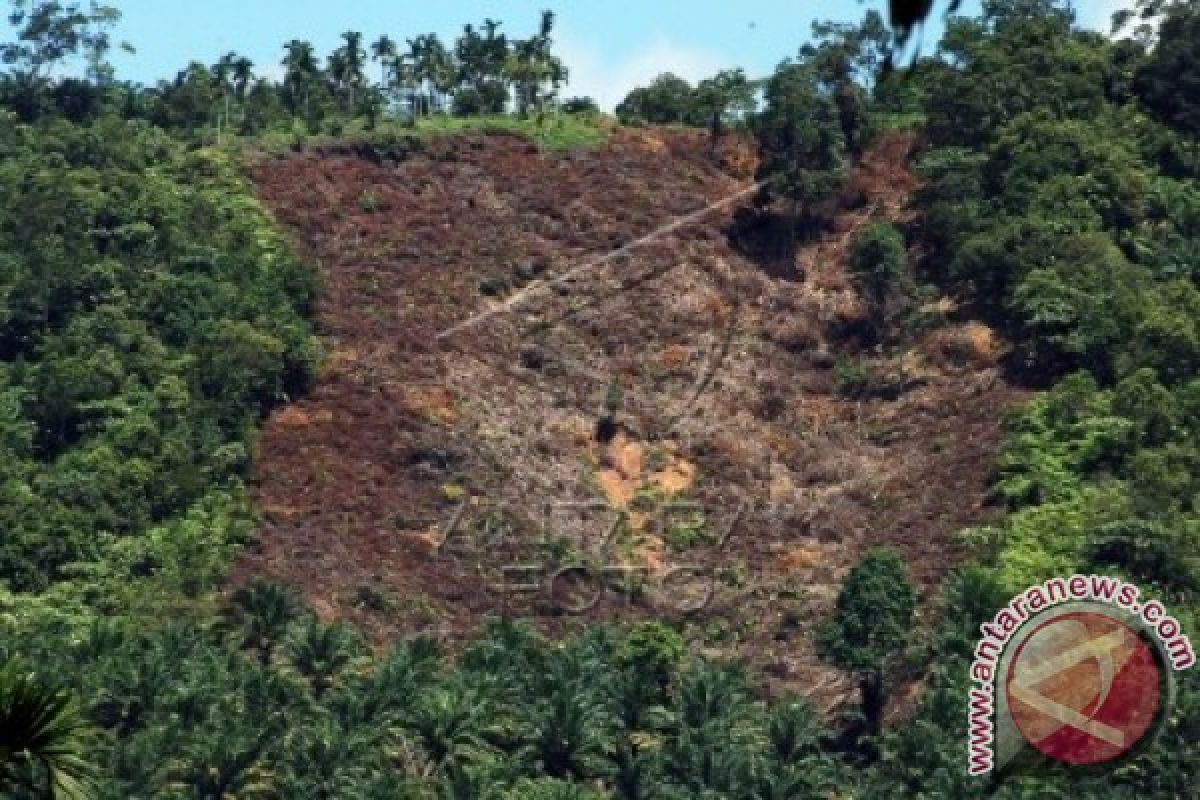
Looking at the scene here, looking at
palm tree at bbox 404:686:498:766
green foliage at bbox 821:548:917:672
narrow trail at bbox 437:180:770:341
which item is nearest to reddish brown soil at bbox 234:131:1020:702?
narrow trail at bbox 437:180:770:341

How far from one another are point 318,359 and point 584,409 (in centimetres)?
1030

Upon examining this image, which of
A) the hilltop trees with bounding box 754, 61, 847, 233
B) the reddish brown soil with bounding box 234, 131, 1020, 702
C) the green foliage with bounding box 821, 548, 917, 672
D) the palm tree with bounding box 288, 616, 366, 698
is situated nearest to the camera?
the palm tree with bounding box 288, 616, 366, 698

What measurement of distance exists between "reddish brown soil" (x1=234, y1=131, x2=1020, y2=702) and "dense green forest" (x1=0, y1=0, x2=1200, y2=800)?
218cm

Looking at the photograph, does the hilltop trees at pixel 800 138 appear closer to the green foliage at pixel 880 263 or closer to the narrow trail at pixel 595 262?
the narrow trail at pixel 595 262

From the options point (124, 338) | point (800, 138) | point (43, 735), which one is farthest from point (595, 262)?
point (43, 735)

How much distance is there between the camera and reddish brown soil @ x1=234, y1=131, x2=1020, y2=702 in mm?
88938

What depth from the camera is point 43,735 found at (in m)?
A: 14.2

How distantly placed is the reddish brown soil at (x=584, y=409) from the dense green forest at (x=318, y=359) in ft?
7.15

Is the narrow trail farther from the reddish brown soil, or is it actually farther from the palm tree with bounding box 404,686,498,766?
the palm tree with bounding box 404,686,498,766

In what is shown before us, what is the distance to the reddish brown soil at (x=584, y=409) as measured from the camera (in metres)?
88.9

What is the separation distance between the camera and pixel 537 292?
105 metres

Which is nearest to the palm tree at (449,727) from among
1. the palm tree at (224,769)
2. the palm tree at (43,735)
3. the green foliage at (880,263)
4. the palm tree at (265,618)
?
the palm tree at (224,769)

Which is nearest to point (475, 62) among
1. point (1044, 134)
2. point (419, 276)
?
point (419, 276)

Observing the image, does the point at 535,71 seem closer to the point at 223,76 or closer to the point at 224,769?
the point at 223,76
